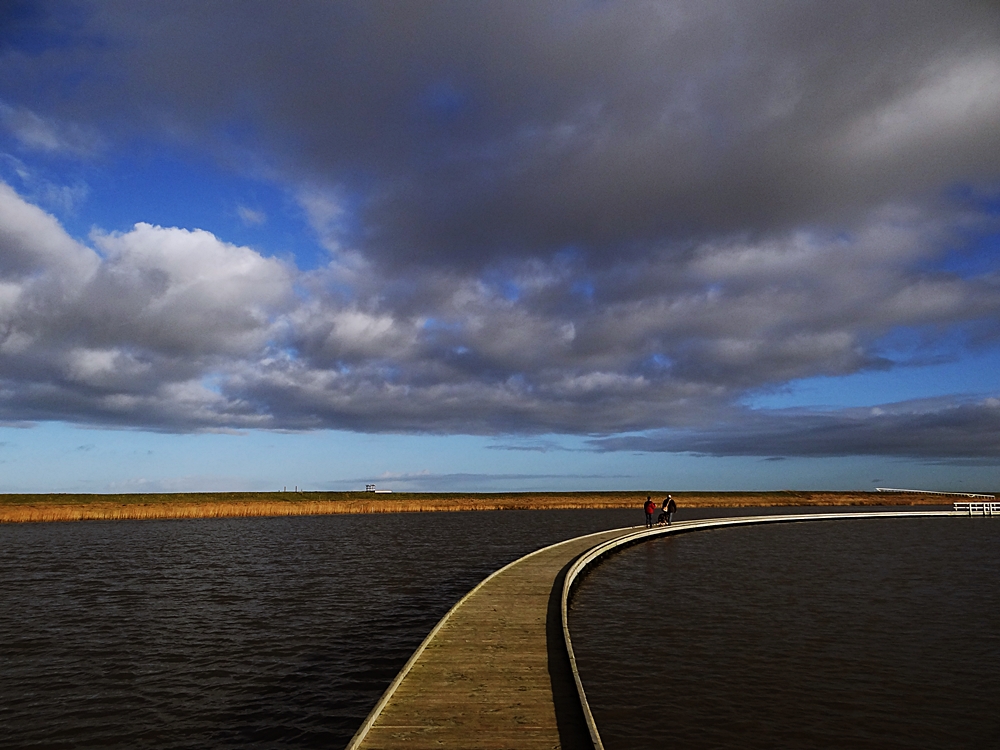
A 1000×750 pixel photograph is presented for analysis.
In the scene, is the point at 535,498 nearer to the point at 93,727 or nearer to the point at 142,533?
the point at 142,533

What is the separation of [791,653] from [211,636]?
54.6ft

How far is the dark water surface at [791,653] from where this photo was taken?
11.9m

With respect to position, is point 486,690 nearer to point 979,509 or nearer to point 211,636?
point 211,636

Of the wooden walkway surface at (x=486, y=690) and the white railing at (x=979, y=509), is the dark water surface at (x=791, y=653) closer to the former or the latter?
the wooden walkway surface at (x=486, y=690)

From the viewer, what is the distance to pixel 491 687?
11883mm

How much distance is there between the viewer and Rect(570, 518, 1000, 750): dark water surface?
1188 centimetres

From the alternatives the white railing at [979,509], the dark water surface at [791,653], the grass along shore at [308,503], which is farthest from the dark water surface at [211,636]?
the white railing at [979,509]

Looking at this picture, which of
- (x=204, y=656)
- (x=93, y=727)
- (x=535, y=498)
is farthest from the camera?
(x=535, y=498)

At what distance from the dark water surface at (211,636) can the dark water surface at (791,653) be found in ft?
18.9

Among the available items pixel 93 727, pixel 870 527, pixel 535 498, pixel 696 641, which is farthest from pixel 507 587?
pixel 535 498

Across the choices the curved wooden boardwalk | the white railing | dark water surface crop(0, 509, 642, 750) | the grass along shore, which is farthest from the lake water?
the white railing

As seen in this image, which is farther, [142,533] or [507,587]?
[142,533]

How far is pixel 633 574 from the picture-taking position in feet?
98.1

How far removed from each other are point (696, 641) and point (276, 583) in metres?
18.5
